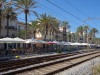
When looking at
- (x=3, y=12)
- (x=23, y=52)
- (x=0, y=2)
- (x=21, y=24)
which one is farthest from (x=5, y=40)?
(x=21, y=24)

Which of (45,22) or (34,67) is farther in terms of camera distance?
(45,22)

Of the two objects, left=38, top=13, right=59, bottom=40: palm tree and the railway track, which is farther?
left=38, top=13, right=59, bottom=40: palm tree

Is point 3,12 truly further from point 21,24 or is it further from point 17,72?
point 17,72

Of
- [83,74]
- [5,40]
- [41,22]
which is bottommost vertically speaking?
[83,74]

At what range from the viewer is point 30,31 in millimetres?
87750

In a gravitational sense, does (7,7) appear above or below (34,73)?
above

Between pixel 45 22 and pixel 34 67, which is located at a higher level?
pixel 45 22

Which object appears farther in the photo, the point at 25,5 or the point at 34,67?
the point at 25,5

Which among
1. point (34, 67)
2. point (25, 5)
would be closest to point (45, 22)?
point (25, 5)

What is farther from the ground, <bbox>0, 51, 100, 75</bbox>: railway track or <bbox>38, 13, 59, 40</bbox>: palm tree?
<bbox>38, 13, 59, 40</bbox>: palm tree

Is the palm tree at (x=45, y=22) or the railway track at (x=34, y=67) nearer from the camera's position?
the railway track at (x=34, y=67)

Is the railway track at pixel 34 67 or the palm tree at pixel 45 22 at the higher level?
the palm tree at pixel 45 22

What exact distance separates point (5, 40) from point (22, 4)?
16260mm

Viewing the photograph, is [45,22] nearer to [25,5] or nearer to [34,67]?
[25,5]
